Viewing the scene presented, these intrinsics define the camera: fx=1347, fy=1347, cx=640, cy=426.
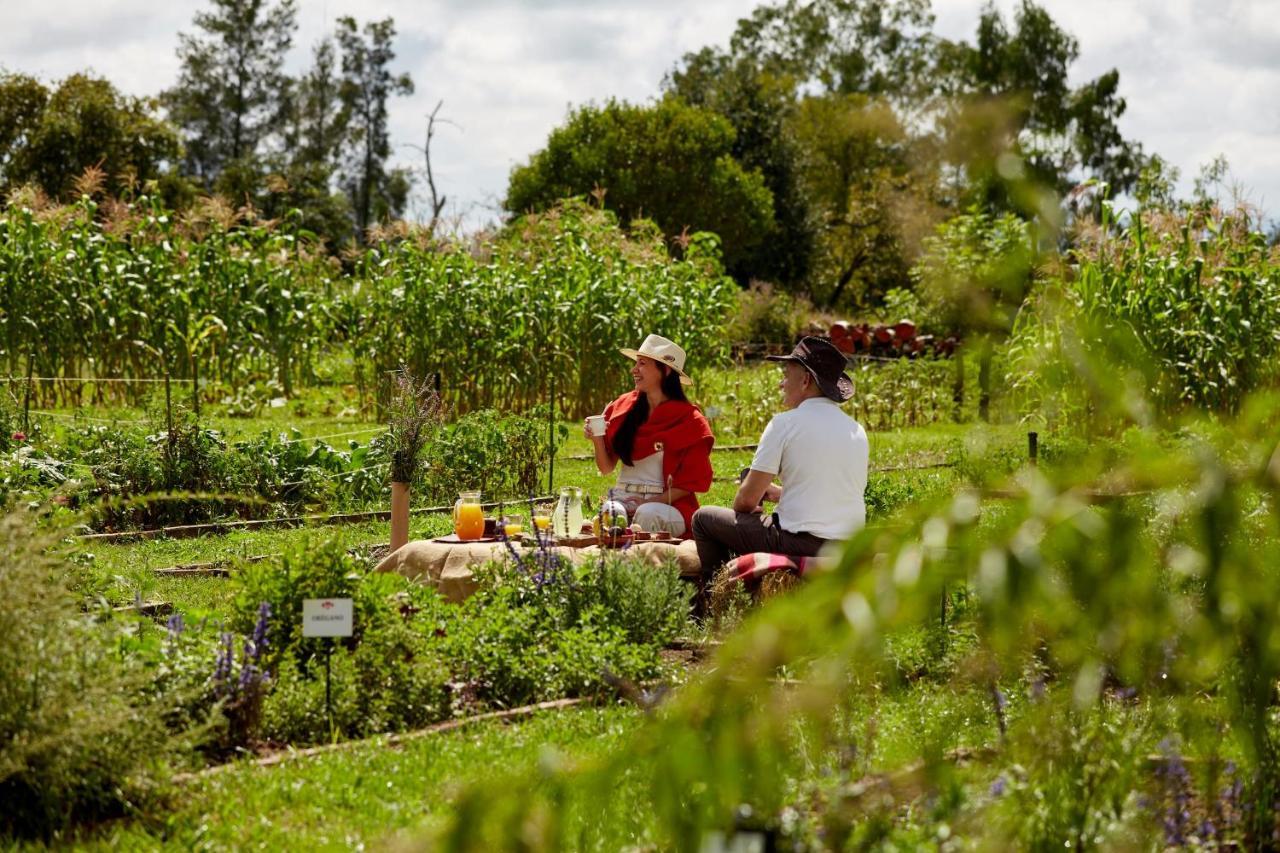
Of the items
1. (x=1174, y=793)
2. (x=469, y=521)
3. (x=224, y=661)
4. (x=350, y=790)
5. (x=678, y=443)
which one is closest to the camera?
(x=1174, y=793)

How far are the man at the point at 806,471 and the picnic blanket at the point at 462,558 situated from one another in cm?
22

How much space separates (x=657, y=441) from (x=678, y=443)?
0.41ft

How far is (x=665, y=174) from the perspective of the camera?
3438 cm

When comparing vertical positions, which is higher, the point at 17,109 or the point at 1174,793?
the point at 17,109

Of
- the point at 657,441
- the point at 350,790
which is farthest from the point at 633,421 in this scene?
the point at 350,790

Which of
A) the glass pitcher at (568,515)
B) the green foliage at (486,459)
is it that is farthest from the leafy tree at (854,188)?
the glass pitcher at (568,515)

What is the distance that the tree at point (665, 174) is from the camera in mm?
34281

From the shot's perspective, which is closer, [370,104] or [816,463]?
[816,463]

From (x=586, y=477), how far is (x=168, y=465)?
3617 millimetres

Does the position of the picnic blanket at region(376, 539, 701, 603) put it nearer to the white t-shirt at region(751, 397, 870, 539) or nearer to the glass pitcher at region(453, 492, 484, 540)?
the glass pitcher at region(453, 492, 484, 540)

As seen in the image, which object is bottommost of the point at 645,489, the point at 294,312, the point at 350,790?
the point at 350,790

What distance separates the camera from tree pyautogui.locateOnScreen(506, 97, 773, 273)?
1350 inches

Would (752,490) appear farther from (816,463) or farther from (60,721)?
(60,721)

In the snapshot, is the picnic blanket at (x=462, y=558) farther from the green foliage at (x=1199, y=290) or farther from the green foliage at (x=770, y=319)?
the green foliage at (x=770, y=319)
